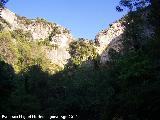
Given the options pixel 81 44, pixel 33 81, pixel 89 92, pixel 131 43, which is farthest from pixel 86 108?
pixel 81 44

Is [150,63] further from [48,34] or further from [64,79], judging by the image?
[48,34]

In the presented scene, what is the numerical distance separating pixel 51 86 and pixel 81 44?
81.5 meters

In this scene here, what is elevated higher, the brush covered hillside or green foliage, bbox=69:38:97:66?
green foliage, bbox=69:38:97:66

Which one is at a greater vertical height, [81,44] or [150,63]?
[81,44]

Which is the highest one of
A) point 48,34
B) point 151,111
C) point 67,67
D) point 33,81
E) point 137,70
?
point 48,34

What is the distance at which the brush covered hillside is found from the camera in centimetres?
2997

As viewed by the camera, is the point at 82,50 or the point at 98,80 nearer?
the point at 98,80

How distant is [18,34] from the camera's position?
168 meters

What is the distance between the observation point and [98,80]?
228ft

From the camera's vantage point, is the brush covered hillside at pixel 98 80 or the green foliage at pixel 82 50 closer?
the brush covered hillside at pixel 98 80

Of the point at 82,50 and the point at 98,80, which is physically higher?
the point at 82,50

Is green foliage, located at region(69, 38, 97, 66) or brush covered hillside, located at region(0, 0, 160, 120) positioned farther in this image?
green foliage, located at region(69, 38, 97, 66)

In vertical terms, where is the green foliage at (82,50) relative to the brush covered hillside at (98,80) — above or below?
above

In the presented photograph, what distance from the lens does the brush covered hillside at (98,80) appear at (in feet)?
98.3
